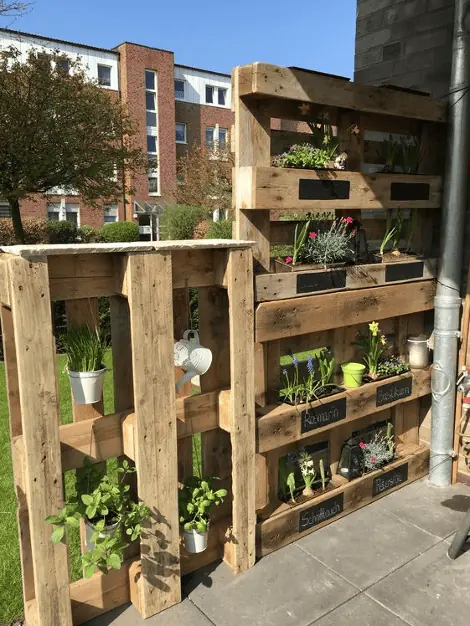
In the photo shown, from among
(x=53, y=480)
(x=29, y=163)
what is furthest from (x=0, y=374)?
(x=53, y=480)

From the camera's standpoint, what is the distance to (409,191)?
149 inches

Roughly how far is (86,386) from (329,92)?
2213 mm

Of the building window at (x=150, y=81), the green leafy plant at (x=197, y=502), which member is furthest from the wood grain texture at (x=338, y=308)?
the building window at (x=150, y=81)

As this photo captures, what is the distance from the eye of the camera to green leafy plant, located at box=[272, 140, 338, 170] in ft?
10.5

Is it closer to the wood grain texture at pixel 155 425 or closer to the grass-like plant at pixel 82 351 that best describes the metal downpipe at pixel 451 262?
the wood grain texture at pixel 155 425

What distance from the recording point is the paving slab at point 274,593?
111 inches

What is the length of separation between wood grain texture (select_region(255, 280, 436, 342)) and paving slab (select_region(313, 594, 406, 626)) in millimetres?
1535

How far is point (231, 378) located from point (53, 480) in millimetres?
1071

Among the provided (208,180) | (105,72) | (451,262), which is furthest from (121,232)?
(451,262)

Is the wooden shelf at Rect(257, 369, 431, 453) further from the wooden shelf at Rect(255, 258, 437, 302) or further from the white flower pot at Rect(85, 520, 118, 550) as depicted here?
the white flower pot at Rect(85, 520, 118, 550)

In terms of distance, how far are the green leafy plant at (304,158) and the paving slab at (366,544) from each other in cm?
242

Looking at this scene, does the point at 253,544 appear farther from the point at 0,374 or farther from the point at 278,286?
the point at 0,374

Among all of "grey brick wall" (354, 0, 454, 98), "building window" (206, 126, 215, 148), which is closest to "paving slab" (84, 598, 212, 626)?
"grey brick wall" (354, 0, 454, 98)

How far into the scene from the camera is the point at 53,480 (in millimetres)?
2486
